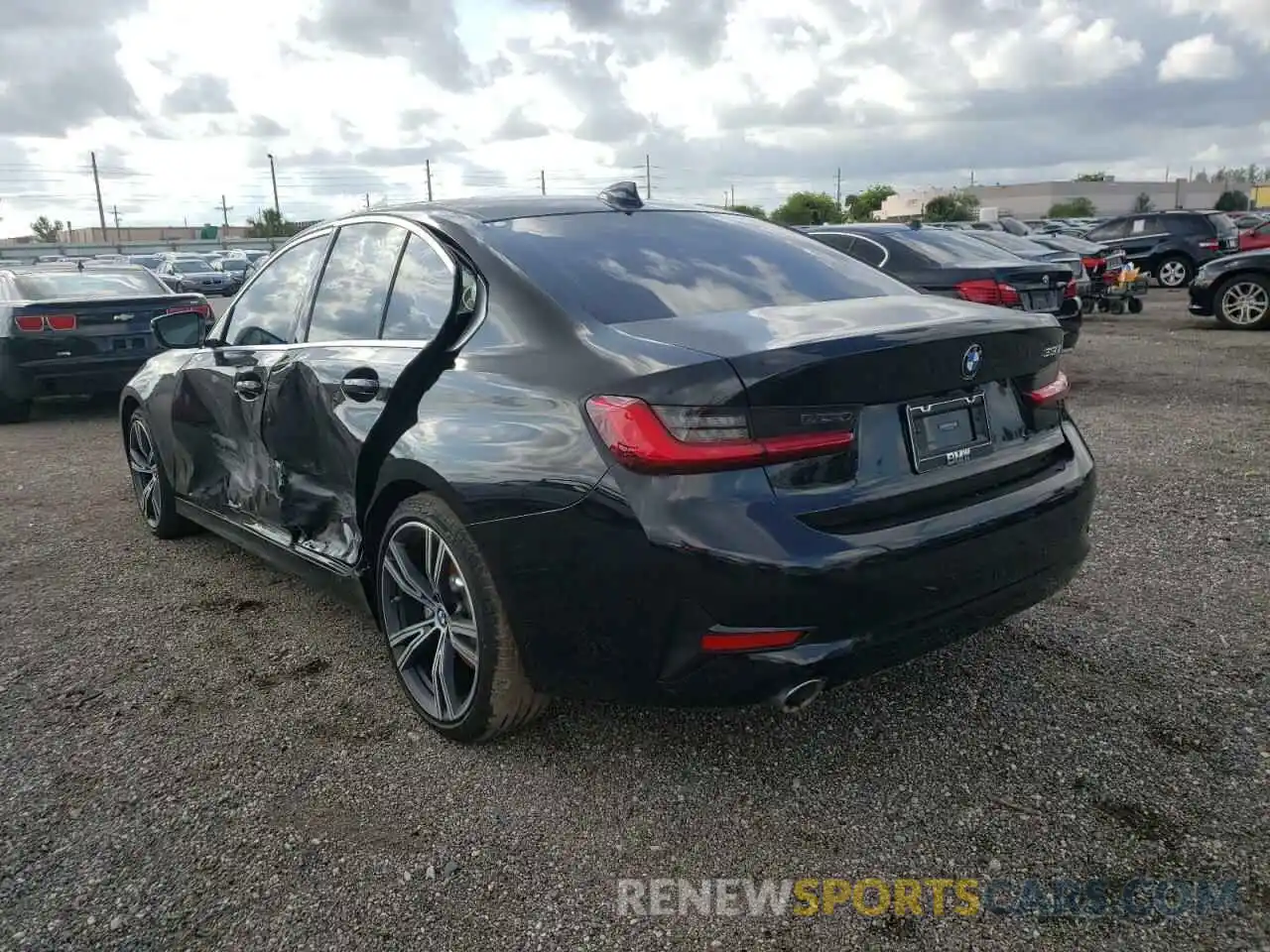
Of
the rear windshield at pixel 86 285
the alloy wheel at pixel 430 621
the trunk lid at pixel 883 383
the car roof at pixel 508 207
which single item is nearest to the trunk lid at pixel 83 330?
the rear windshield at pixel 86 285

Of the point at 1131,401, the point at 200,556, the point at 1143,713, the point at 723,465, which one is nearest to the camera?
the point at 723,465

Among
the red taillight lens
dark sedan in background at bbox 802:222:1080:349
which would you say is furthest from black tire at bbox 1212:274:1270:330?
the red taillight lens

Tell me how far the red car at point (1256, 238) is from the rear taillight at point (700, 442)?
63.8 ft

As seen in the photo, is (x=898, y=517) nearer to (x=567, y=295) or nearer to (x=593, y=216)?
(x=567, y=295)

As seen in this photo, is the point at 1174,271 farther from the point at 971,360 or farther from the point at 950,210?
the point at 950,210

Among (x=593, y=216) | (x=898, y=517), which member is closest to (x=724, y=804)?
(x=898, y=517)

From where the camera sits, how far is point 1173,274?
65.5ft

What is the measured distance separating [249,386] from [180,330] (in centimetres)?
111

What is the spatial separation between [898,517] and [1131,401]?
275 inches

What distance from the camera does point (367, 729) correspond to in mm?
3188

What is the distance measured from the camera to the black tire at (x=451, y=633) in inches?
109

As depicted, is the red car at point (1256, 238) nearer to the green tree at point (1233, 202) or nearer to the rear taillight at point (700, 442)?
the rear taillight at point (700, 442)

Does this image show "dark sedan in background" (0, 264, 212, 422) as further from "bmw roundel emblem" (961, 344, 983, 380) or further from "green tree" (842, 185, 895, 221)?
"green tree" (842, 185, 895, 221)

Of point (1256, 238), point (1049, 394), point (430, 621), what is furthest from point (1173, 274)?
point (430, 621)
